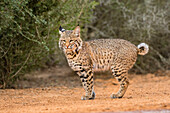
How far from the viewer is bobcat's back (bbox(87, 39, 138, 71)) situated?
7344mm

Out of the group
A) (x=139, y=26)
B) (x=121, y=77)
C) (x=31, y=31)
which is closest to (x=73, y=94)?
(x=121, y=77)

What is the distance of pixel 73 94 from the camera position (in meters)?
8.98

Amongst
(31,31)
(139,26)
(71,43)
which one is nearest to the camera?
(71,43)

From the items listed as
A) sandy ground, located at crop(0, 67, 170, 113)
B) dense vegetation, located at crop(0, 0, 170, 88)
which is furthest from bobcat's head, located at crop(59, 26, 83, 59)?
dense vegetation, located at crop(0, 0, 170, 88)

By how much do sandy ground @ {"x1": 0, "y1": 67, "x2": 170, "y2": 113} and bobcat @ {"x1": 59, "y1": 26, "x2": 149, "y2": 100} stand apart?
49cm

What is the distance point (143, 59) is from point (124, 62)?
6.75m

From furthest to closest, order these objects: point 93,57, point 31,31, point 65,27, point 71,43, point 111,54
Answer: point 65,27
point 31,31
point 93,57
point 111,54
point 71,43

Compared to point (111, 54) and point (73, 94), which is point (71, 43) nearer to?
point (111, 54)

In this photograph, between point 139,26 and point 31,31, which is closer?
point 31,31

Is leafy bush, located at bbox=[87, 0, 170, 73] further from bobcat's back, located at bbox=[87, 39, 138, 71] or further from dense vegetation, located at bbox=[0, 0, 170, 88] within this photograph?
bobcat's back, located at bbox=[87, 39, 138, 71]

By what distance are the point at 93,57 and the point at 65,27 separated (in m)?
3.33

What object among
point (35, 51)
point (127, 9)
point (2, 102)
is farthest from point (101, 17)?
point (2, 102)

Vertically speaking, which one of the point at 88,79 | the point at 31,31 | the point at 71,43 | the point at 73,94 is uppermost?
the point at 31,31

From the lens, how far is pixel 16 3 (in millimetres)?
7918
